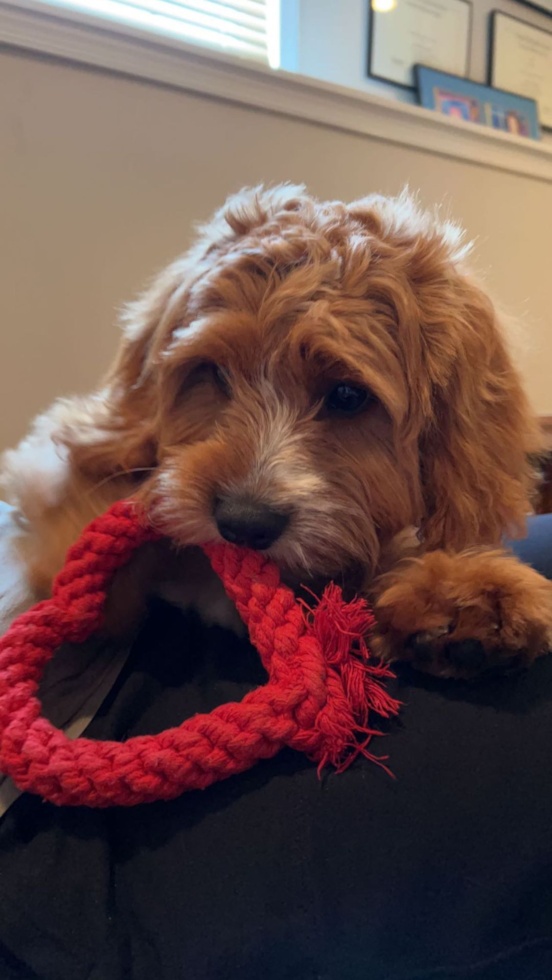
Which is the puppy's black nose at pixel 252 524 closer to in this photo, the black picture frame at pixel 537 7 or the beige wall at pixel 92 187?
the beige wall at pixel 92 187

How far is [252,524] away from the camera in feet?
3.18

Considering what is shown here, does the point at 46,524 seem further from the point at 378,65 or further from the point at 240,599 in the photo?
the point at 378,65

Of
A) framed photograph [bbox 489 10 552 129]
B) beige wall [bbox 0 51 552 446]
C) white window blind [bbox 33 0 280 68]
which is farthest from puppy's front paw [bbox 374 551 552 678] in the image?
framed photograph [bbox 489 10 552 129]

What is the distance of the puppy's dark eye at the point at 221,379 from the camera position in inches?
45.9

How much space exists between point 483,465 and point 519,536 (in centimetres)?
16

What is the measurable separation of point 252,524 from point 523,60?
3447 mm

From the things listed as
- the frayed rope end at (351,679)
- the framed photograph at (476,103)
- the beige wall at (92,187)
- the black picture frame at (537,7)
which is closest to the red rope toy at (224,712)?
the frayed rope end at (351,679)

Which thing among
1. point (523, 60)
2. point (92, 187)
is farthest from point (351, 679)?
point (523, 60)

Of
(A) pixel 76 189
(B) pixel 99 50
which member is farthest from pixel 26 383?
(B) pixel 99 50

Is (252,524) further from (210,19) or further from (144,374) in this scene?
(210,19)

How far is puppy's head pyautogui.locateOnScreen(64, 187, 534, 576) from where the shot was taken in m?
1.03

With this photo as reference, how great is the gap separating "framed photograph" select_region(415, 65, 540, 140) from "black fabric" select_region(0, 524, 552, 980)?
118 inches

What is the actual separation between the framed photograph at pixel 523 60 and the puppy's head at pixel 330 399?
270 centimetres

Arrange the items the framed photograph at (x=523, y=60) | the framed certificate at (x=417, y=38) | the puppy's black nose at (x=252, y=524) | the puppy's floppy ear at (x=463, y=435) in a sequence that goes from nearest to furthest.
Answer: the puppy's black nose at (x=252, y=524) < the puppy's floppy ear at (x=463, y=435) < the framed certificate at (x=417, y=38) < the framed photograph at (x=523, y=60)
